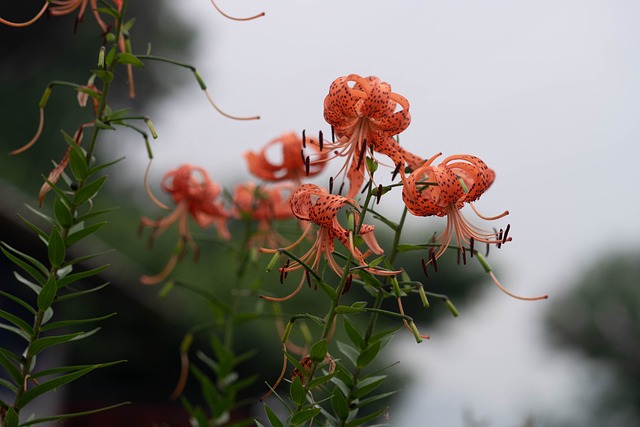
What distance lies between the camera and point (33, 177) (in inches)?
251

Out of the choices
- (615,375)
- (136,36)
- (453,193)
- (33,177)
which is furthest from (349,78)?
(615,375)

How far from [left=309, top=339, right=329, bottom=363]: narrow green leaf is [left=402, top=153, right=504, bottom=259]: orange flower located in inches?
7.2

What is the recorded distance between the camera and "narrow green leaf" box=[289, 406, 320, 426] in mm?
688

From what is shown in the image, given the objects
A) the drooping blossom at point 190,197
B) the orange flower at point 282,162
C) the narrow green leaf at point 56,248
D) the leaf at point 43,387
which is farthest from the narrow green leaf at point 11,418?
the orange flower at point 282,162

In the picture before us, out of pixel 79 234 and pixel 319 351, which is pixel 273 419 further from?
pixel 79 234

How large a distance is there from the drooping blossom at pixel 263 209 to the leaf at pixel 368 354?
0.86 metres

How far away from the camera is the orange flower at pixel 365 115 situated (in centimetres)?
88

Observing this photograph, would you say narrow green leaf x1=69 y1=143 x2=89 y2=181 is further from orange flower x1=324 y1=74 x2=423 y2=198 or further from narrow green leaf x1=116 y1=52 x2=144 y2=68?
orange flower x1=324 y1=74 x2=423 y2=198

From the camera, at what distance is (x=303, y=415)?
693 mm

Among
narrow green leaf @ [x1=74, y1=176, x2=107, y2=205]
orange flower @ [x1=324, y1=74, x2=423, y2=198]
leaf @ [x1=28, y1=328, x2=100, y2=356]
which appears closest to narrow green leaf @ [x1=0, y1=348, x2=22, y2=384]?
leaf @ [x1=28, y1=328, x2=100, y2=356]

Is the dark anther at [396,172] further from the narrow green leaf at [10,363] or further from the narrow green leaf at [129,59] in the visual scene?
the narrow green leaf at [10,363]

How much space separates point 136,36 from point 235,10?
8.55 m

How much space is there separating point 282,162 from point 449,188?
2.88 feet

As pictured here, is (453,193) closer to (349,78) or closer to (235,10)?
(349,78)
